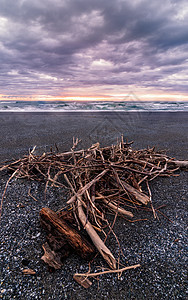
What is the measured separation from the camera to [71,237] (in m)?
1.66

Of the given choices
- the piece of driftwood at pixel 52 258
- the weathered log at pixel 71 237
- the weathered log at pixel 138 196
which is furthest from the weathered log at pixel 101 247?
the weathered log at pixel 138 196

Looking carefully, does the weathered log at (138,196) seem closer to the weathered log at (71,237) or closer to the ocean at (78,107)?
the weathered log at (71,237)

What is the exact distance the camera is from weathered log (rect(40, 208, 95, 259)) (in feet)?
5.34

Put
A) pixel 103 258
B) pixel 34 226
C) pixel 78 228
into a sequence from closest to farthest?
pixel 103 258, pixel 78 228, pixel 34 226

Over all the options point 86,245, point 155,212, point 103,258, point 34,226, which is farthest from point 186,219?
point 34,226

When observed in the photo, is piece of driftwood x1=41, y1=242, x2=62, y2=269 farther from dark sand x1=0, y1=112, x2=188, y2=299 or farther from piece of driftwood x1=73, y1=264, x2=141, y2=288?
piece of driftwood x1=73, y1=264, x2=141, y2=288

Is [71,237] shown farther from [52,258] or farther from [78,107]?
[78,107]

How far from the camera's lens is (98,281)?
1494mm

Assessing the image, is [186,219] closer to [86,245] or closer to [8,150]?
[86,245]

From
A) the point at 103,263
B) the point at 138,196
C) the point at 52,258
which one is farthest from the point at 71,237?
the point at 138,196

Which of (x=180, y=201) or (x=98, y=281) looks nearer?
(x=98, y=281)

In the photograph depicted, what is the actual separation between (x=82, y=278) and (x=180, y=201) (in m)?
1.85

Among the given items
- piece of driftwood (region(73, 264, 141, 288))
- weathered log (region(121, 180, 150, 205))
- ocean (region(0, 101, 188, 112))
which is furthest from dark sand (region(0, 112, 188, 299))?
ocean (region(0, 101, 188, 112))

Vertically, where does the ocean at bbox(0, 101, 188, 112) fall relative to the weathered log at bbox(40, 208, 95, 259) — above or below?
above
